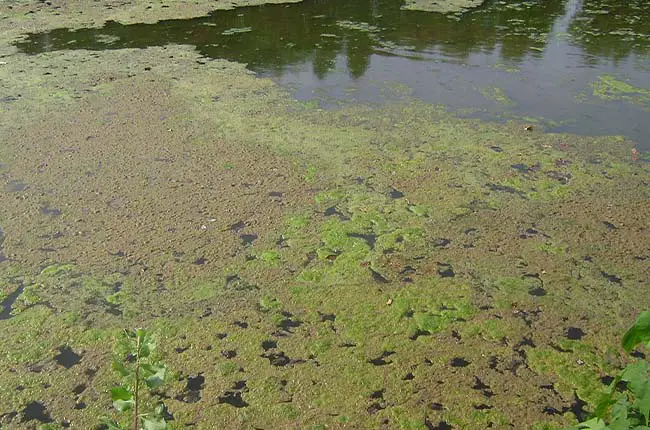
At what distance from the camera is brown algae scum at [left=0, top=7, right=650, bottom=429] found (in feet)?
6.09

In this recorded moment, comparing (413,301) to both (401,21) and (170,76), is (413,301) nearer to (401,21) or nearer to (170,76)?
(170,76)

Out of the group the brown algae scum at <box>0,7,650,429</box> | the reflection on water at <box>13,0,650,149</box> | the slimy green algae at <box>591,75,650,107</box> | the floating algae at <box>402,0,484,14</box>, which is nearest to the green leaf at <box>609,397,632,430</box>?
the brown algae scum at <box>0,7,650,429</box>

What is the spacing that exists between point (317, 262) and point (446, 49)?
3169 mm

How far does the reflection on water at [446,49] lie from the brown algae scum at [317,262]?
39cm

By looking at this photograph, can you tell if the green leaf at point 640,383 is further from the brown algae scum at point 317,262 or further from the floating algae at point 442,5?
the floating algae at point 442,5

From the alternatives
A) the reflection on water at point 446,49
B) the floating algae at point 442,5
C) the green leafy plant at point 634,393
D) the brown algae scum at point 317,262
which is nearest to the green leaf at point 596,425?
the green leafy plant at point 634,393

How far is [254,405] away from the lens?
1.81 meters

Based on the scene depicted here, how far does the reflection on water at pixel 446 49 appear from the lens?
4016mm

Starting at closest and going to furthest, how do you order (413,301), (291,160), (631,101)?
(413,301), (291,160), (631,101)

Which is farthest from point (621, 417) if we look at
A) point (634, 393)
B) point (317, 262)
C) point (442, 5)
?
point (442, 5)

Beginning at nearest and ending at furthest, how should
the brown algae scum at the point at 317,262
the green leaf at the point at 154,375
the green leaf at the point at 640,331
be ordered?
the green leaf at the point at 640,331 → the green leaf at the point at 154,375 → the brown algae scum at the point at 317,262

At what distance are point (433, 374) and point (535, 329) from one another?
0.41m

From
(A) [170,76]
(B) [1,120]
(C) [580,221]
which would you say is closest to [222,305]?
(C) [580,221]

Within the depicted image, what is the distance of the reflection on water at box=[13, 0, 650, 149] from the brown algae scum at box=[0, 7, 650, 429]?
388mm
